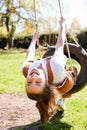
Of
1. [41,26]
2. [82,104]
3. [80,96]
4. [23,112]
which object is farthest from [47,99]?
[41,26]

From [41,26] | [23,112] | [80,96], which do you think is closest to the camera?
[23,112]

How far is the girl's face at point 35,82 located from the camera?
3.85 m

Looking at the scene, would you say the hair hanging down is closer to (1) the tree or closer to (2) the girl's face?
(2) the girl's face

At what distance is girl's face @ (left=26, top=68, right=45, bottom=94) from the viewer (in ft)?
12.6

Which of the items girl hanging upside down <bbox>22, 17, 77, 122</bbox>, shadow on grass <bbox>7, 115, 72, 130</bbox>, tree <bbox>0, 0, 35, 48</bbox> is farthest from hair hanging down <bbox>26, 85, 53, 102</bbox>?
tree <bbox>0, 0, 35, 48</bbox>

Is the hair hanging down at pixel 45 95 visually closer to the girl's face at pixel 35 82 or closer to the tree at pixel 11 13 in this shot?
the girl's face at pixel 35 82

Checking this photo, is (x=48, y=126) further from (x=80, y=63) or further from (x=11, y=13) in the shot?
(x=11, y=13)

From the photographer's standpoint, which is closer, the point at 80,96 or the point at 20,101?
the point at 20,101

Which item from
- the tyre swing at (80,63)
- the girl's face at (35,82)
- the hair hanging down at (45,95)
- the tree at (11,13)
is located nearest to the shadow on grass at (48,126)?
the tyre swing at (80,63)

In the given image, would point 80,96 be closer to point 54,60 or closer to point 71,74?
point 71,74

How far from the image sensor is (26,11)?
3362 cm

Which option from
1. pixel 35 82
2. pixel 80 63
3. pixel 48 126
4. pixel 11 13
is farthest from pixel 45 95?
pixel 11 13

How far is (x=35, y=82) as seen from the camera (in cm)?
388

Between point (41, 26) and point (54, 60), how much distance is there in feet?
85.8
